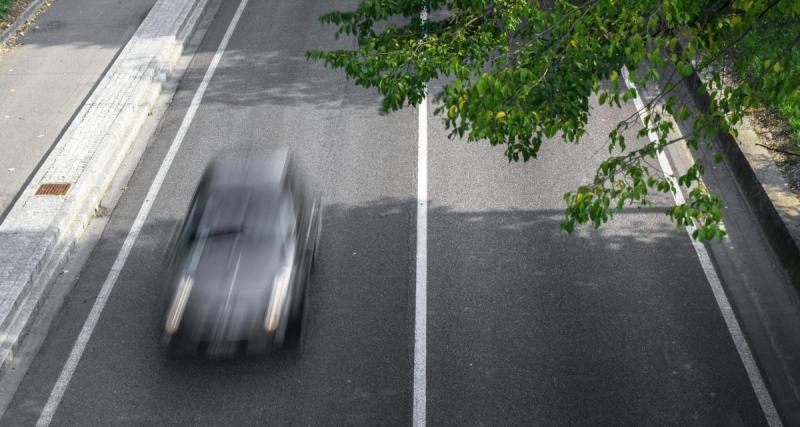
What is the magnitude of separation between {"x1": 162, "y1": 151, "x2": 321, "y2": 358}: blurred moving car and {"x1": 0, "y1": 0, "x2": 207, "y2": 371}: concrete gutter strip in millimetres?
2235

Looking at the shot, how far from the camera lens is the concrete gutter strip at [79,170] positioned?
10.5 metres

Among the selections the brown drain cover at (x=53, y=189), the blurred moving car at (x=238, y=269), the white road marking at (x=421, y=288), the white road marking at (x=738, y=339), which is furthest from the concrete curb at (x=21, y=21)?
the white road marking at (x=738, y=339)

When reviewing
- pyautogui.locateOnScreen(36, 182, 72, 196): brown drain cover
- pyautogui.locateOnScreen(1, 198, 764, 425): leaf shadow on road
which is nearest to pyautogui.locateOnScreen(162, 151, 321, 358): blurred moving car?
pyautogui.locateOnScreen(1, 198, 764, 425): leaf shadow on road

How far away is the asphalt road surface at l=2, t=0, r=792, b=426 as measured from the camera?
8.95 m

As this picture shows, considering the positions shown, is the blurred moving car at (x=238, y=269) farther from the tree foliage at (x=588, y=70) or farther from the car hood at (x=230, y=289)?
the tree foliage at (x=588, y=70)

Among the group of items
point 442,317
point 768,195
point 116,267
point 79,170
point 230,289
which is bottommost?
point 442,317

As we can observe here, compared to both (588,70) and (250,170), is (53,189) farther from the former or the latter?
(588,70)

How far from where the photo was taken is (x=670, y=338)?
9.76m

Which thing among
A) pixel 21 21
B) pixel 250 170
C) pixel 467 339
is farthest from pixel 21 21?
pixel 467 339

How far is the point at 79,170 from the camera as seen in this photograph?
42.7ft

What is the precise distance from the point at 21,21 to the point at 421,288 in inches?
546

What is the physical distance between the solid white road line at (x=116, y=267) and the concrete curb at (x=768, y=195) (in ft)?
28.1

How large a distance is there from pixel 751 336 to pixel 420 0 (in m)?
5.83

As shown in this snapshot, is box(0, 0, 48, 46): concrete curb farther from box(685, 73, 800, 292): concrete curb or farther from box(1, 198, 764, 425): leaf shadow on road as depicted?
box(685, 73, 800, 292): concrete curb
